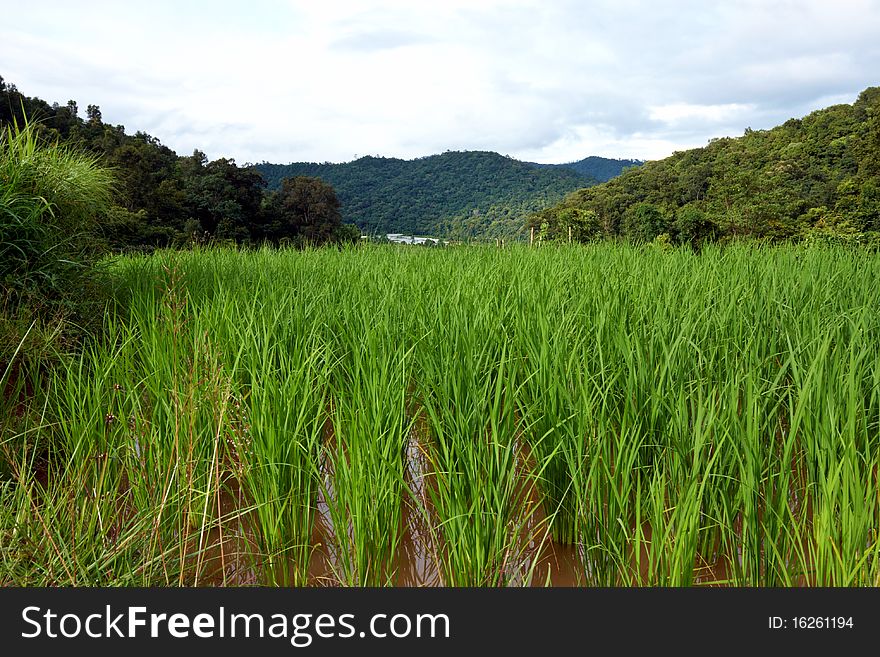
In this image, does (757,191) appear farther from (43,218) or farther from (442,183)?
(43,218)

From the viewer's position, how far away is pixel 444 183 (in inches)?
1766

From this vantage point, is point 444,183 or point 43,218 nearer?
point 43,218

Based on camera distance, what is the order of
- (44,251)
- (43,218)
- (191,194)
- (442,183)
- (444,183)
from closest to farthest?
(44,251) < (43,218) < (191,194) < (442,183) < (444,183)

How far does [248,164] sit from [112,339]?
2600 cm

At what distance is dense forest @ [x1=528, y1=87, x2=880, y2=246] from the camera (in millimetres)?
23078

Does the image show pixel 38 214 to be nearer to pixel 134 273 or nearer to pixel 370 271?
pixel 134 273

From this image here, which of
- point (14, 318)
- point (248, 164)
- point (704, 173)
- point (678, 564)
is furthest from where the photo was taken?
point (704, 173)

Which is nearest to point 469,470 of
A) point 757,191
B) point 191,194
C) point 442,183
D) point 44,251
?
point 44,251

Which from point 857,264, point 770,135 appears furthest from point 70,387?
point 770,135

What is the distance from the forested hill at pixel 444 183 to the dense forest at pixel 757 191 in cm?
490

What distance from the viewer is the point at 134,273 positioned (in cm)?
600

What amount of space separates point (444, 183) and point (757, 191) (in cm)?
2363

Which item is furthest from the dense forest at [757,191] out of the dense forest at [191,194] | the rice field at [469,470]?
the rice field at [469,470]

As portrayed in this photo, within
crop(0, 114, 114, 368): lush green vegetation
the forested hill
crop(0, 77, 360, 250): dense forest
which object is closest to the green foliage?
crop(0, 114, 114, 368): lush green vegetation
